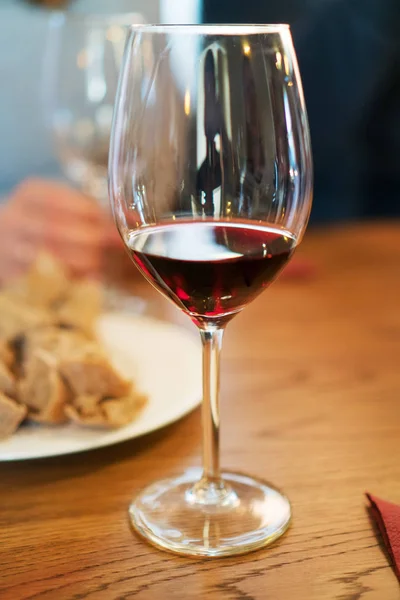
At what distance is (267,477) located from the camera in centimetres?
65

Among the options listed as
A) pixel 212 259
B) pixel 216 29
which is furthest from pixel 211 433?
pixel 216 29

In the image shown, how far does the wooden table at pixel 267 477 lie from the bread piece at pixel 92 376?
0.05 metres

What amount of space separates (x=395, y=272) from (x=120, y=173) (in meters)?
0.84

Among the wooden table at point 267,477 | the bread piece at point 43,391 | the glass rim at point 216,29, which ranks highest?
the glass rim at point 216,29

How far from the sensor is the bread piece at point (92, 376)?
2.18ft

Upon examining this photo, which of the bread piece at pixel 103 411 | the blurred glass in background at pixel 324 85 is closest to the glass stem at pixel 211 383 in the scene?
the bread piece at pixel 103 411

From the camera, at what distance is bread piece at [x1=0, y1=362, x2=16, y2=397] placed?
67cm

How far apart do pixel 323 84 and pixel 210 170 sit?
183 cm

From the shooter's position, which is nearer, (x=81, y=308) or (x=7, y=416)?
(x=7, y=416)

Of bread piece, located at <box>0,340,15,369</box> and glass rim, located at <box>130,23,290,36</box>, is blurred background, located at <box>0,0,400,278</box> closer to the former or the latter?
bread piece, located at <box>0,340,15,369</box>

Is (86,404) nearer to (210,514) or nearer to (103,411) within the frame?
(103,411)

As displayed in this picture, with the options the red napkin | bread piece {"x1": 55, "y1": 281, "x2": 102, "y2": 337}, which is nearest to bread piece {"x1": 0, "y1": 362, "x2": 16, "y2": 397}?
bread piece {"x1": 55, "y1": 281, "x2": 102, "y2": 337}

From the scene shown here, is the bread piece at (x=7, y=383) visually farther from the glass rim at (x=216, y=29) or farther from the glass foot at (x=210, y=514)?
the glass rim at (x=216, y=29)

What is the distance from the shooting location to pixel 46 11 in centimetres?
243
